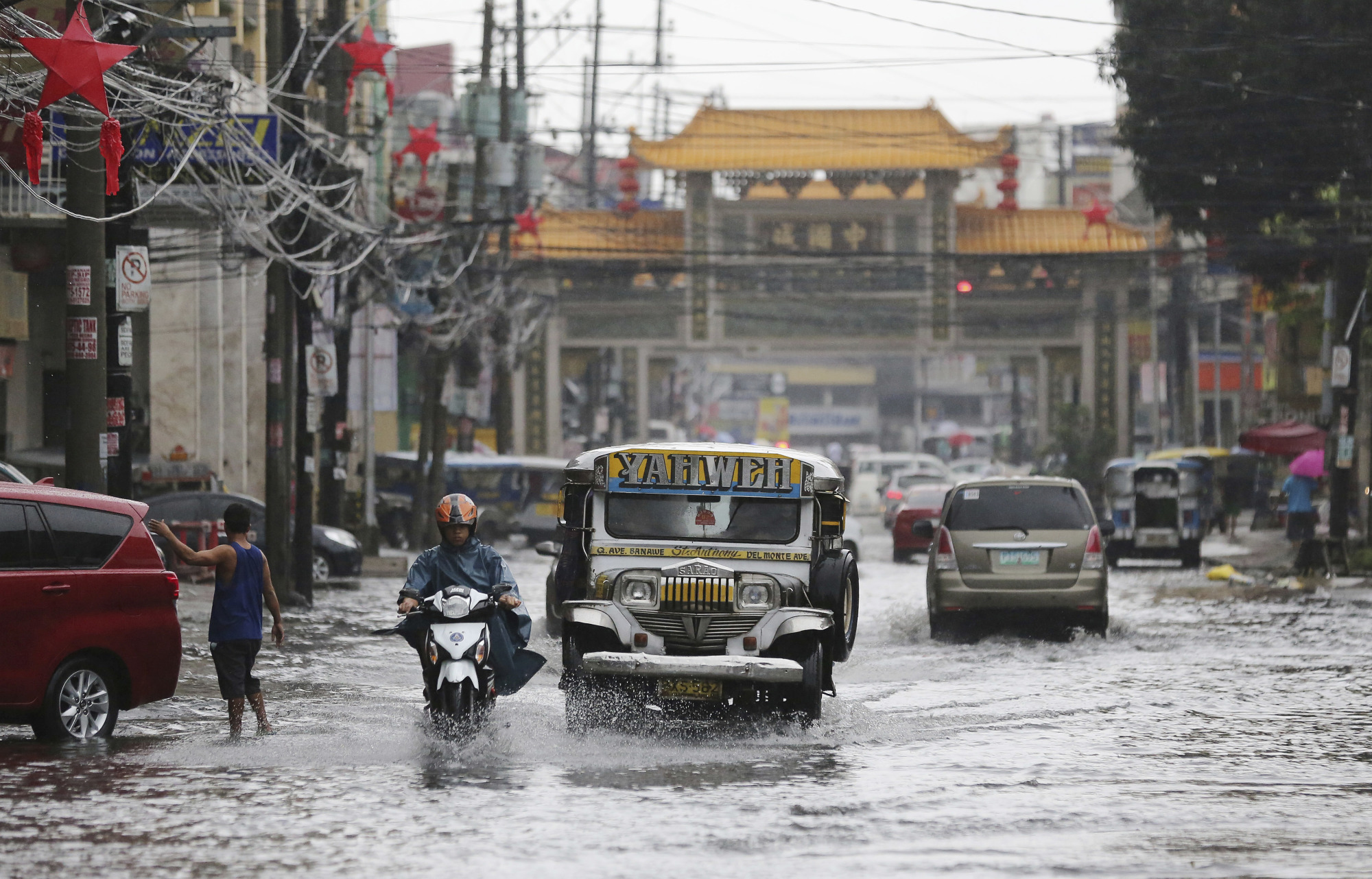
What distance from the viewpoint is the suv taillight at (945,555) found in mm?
18484

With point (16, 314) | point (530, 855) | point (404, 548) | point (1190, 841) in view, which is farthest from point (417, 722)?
point (404, 548)

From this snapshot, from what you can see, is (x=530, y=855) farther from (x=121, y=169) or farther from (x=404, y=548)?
(x=404, y=548)

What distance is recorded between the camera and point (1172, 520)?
33062mm

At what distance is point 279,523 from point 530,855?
16.0m

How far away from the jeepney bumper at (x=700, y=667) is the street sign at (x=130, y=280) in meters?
7.21

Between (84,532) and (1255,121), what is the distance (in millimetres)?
26234

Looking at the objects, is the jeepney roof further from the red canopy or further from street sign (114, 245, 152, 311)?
the red canopy

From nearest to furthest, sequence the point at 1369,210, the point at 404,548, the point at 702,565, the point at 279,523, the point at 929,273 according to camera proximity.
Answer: the point at 702,565 → the point at 279,523 → the point at 1369,210 → the point at 404,548 → the point at 929,273

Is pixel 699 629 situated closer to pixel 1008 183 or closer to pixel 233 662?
pixel 233 662

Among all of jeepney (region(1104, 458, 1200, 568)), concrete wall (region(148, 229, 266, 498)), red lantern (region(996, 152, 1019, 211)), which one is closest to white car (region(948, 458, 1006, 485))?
red lantern (region(996, 152, 1019, 211))

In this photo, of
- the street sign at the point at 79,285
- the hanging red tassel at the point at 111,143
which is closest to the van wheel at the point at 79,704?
the hanging red tassel at the point at 111,143

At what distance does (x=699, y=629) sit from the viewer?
12000 mm

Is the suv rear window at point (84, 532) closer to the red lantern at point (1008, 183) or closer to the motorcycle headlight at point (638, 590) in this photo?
the motorcycle headlight at point (638, 590)

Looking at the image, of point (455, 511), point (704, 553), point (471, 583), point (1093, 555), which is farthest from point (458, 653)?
point (1093, 555)
